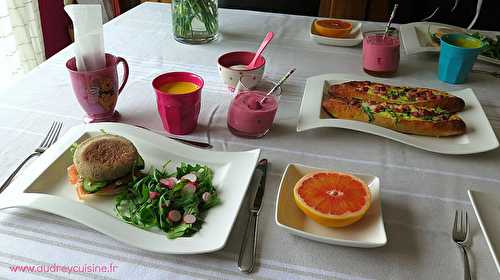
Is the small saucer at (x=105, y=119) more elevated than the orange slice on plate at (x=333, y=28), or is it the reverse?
the orange slice on plate at (x=333, y=28)

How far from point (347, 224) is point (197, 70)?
731 mm

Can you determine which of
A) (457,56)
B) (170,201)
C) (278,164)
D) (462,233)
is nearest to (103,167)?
(170,201)

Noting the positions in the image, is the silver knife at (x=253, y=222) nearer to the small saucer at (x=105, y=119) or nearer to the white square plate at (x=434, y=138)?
the white square plate at (x=434, y=138)

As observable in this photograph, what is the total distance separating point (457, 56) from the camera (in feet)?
3.82

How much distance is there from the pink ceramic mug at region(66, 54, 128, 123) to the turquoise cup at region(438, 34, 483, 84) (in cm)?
88

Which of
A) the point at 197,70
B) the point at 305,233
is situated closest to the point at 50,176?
the point at 305,233

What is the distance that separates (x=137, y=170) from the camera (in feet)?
2.52

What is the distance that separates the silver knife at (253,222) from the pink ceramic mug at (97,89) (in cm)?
38

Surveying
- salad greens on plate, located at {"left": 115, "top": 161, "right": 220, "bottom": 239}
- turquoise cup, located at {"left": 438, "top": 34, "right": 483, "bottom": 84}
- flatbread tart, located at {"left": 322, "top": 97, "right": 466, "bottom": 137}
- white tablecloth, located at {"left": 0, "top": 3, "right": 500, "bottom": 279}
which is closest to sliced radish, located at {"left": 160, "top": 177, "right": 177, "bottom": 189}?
salad greens on plate, located at {"left": 115, "top": 161, "right": 220, "bottom": 239}

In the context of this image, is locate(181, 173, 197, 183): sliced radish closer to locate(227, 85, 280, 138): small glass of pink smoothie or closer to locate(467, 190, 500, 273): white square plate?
locate(227, 85, 280, 138): small glass of pink smoothie

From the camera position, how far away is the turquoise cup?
1.15m

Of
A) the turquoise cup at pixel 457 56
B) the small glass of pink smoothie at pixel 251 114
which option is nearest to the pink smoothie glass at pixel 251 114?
the small glass of pink smoothie at pixel 251 114

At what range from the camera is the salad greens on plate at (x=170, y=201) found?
0.67m

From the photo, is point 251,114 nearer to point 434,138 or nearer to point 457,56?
point 434,138
